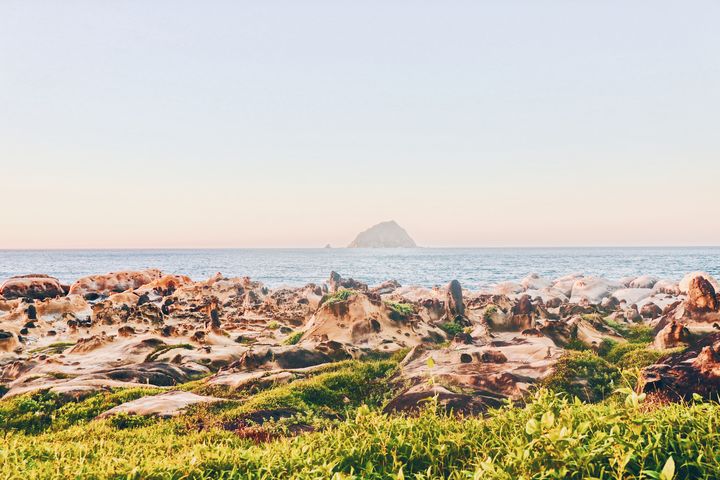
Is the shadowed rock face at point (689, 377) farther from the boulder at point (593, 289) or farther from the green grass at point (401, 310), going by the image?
the boulder at point (593, 289)

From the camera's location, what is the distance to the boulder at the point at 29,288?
39156 mm

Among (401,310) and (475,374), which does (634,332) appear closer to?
(401,310)

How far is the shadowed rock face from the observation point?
769 centimetres

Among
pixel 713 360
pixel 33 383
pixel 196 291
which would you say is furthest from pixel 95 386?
pixel 196 291

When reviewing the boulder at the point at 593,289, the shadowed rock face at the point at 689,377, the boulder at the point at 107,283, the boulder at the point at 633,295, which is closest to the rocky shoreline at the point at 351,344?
the shadowed rock face at the point at 689,377

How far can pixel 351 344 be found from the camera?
640 inches

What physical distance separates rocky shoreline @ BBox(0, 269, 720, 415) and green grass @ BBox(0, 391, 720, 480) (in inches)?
29.2

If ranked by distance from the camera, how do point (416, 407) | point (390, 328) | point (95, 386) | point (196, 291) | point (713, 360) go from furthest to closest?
1. point (196, 291)
2. point (390, 328)
3. point (95, 386)
4. point (416, 407)
5. point (713, 360)

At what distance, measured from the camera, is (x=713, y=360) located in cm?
793

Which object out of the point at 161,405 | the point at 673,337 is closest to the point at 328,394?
the point at 161,405

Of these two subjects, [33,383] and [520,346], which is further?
[520,346]

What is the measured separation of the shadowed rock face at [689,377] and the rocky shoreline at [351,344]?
19mm

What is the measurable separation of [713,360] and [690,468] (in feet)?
16.5

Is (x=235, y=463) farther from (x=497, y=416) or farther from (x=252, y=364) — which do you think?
(x=252, y=364)
